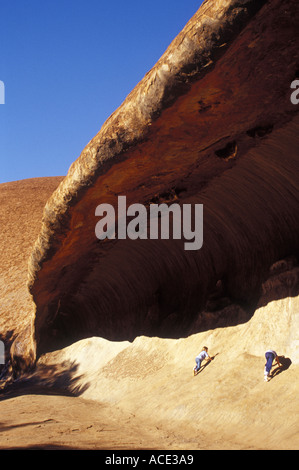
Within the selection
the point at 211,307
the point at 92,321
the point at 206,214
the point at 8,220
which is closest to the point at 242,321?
the point at 211,307

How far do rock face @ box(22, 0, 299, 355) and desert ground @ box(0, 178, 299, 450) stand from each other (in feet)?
2.14

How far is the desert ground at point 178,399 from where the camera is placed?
5.41 meters

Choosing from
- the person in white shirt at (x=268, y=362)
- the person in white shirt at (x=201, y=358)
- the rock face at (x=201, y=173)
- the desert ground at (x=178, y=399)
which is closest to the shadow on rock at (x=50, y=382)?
the desert ground at (x=178, y=399)

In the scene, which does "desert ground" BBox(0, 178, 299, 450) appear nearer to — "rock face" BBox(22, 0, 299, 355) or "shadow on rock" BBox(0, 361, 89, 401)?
"shadow on rock" BBox(0, 361, 89, 401)

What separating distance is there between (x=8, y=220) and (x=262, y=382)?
27.1m

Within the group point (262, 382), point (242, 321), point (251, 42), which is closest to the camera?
point (251, 42)

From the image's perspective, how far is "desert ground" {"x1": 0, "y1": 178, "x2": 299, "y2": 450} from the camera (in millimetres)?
5414

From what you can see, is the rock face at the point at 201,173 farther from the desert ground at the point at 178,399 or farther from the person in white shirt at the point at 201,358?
the person in white shirt at the point at 201,358

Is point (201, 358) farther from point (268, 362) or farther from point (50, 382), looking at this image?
point (50, 382)

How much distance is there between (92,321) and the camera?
52.9 feet

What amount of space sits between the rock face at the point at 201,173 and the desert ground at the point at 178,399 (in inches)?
25.7

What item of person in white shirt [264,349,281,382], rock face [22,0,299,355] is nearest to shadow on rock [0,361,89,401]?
rock face [22,0,299,355]

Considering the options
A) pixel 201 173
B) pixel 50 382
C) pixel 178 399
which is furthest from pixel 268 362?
pixel 50 382
